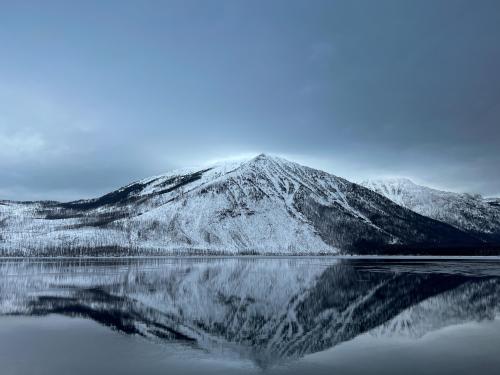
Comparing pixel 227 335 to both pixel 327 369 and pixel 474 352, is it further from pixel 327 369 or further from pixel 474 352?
pixel 474 352

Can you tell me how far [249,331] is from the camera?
117ft

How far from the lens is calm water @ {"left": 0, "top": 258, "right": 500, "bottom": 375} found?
25.7 meters

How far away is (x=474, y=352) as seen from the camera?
93.9ft

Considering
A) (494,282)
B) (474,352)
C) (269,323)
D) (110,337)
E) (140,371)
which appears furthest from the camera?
(494,282)

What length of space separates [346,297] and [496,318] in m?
17.7

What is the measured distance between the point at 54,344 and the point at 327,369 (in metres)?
17.6

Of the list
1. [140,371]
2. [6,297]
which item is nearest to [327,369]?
[140,371]

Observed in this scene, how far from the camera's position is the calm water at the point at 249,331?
2572 centimetres

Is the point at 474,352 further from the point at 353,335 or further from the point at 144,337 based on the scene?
the point at 144,337

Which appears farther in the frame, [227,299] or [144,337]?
[227,299]

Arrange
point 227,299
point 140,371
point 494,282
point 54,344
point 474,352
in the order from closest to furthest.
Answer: point 140,371, point 474,352, point 54,344, point 227,299, point 494,282

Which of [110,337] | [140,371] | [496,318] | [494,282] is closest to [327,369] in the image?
[140,371]

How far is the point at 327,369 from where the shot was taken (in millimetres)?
24547

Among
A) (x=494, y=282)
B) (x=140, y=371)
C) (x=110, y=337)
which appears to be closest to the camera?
(x=140, y=371)
